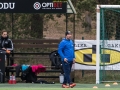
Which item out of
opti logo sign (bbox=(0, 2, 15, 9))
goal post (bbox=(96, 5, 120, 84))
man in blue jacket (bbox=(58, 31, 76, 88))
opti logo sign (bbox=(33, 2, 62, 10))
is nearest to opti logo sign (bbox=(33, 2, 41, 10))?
opti logo sign (bbox=(33, 2, 62, 10))

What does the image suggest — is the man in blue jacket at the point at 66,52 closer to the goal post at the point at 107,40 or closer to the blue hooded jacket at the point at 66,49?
the blue hooded jacket at the point at 66,49

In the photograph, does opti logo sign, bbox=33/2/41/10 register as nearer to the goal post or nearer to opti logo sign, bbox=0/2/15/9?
opti logo sign, bbox=0/2/15/9

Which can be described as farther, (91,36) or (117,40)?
(91,36)

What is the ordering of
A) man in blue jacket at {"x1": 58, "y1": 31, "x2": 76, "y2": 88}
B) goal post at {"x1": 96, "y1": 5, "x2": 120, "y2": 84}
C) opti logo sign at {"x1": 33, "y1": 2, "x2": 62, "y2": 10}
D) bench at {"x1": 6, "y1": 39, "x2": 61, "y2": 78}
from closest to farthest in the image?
1. man in blue jacket at {"x1": 58, "y1": 31, "x2": 76, "y2": 88}
2. goal post at {"x1": 96, "y1": 5, "x2": 120, "y2": 84}
3. bench at {"x1": 6, "y1": 39, "x2": 61, "y2": 78}
4. opti logo sign at {"x1": 33, "y1": 2, "x2": 62, "y2": 10}

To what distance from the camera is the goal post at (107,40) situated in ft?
53.3

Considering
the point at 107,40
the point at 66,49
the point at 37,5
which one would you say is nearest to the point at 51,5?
the point at 37,5

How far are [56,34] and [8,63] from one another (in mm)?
10821

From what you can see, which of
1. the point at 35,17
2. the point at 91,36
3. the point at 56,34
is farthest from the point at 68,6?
the point at 56,34

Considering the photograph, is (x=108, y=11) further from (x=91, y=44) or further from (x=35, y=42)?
(x=35, y=42)

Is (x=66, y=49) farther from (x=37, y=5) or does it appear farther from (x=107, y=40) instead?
(x=37, y=5)

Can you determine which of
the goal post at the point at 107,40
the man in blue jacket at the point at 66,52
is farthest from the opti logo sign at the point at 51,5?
the man in blue jacket at the point at 66,52

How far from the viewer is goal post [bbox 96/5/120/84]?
1626 cm

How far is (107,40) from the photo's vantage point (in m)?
16.9

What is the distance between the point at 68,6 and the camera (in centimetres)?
1717
